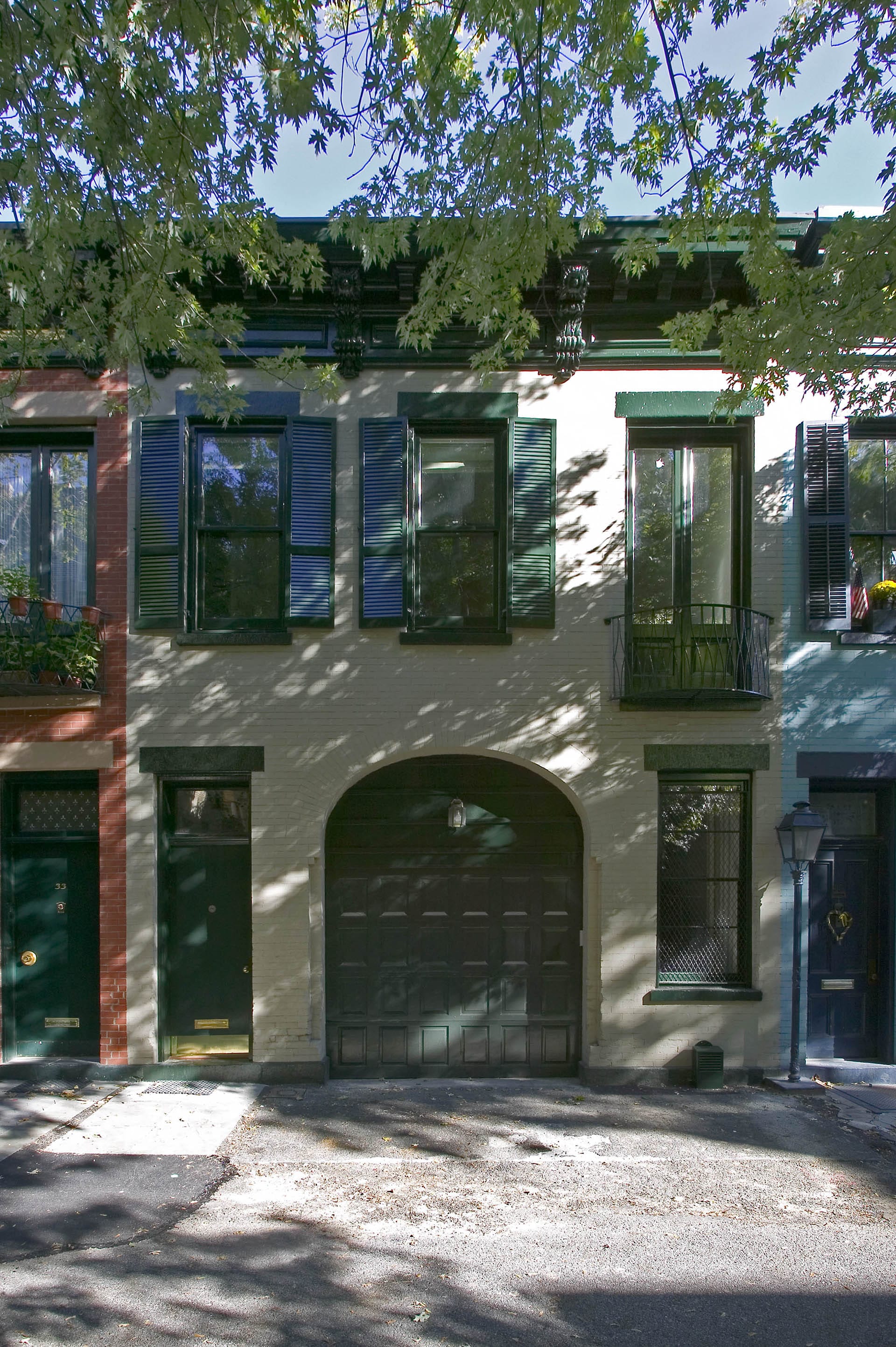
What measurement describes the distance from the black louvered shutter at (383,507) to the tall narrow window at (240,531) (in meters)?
0.84

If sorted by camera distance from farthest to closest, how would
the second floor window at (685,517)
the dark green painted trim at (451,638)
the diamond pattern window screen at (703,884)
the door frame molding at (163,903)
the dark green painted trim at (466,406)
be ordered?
1. the second floor window at (685,517)
2. the dark green painted trim at (466,406)
3. the diamond pattern window screen at (703,884)
4. the dark green painted trim at (451,638)
5. the door frame molding at (163,903)

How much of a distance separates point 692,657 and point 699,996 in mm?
3262

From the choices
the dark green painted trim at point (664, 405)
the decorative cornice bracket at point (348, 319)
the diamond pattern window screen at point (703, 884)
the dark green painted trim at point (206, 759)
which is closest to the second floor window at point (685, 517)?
the dark green painted trim at point (664, 405)

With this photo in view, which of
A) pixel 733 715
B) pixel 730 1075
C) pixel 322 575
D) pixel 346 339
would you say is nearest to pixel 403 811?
pixel 322 575

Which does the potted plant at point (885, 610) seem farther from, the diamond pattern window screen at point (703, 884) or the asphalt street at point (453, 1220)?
the asphalt street at point (453, 1220)

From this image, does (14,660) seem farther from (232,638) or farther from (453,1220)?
(453,1220)

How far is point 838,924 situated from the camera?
9.33 metres

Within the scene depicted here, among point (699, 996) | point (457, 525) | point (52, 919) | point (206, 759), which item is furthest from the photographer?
point (457, 525)

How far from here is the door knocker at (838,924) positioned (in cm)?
932

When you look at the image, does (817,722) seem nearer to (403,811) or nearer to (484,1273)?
(403,811)

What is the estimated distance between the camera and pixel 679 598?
9.44 metres

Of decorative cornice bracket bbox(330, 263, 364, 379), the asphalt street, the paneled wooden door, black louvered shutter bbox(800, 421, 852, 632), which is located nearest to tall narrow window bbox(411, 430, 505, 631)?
decorative cornice bracket bbox(330, 263, 364, 379)

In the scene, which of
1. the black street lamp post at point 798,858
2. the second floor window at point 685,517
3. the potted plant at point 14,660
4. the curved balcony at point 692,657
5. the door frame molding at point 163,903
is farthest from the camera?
the second floor window at point 685,517

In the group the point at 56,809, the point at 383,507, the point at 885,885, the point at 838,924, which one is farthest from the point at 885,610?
the point at 56,809
